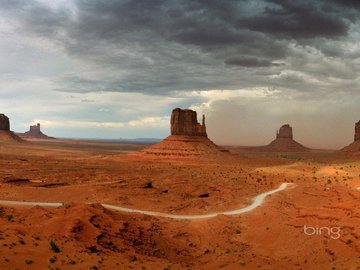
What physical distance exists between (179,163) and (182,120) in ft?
80.9

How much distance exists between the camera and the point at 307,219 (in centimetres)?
3114

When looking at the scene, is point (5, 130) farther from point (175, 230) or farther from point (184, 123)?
point (175, 230)

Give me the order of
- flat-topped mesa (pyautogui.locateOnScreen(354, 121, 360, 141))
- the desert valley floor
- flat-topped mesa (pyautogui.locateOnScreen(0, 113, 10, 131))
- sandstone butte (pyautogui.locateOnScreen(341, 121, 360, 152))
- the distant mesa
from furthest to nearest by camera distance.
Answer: flat-topped mesa (pyautogui.locateOnScreen(0, 113, 10, 131)), the distant mesa, flat-topped mesa (pyautogui.locateOnScreen(354, 121, 360, 141)), sandstone butte (pyautogui.locateOnScreen(341, 121, 360, 152)), the desert valley floor

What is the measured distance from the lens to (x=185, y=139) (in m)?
112

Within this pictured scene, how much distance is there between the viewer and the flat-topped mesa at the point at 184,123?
114312 mm

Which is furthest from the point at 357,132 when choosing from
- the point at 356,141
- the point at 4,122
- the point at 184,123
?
the point at 4,122

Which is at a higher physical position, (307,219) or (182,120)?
(182,120)

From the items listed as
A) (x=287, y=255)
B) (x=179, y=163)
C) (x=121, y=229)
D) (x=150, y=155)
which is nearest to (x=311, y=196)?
(x=287, y=255)

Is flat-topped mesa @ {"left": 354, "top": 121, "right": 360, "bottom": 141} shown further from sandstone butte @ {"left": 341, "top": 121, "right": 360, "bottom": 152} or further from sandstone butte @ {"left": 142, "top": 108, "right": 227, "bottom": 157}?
sandstone butte @ {"left": 142, "top": 108, "right": 227, "bottom": 157}

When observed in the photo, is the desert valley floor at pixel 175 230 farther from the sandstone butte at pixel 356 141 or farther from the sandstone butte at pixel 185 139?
the sandstone butte at pixel 356 141

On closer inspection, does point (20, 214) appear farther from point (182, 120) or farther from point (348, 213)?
point (182, 120)

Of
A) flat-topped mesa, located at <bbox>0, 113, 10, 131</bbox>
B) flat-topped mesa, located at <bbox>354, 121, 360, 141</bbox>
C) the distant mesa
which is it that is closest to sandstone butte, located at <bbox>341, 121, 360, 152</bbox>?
flat-topped mesa, located at <bbox>354, 121, 360, 141</bbox>

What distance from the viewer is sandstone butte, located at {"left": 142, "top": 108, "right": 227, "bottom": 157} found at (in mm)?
106812

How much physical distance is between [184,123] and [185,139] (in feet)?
18.0
